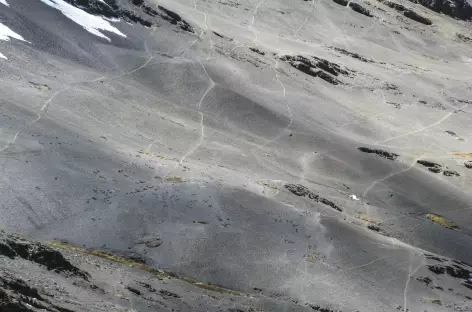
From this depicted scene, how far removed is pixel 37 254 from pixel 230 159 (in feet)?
27.8

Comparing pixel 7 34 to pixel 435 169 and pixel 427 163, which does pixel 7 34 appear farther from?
pixel 435 169

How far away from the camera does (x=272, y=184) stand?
722 inches

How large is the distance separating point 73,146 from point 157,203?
344 centimetres

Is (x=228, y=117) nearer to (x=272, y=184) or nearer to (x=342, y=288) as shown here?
(x=272, y=184)

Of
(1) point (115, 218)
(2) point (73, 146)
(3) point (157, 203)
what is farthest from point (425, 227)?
(2) point (73, 146)

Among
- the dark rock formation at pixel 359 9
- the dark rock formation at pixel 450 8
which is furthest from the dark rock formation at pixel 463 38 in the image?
the dark rock formation at pixel 359 9

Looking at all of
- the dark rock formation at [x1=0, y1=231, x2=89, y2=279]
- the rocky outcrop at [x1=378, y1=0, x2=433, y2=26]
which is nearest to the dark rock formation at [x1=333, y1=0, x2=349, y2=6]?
the rocky outcrop at [x1=378, y1=0, x2=433, y2=26]

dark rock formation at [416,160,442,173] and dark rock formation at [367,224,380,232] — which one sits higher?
dark rock formation at [416,160,442,173]

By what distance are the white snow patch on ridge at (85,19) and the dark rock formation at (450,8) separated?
Result: 768 inches

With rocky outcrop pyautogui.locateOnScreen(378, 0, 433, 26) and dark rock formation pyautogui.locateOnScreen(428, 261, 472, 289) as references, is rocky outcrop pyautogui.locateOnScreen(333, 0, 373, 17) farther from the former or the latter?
dark rock formation pyautogui.locateOnScreen(428, 261, 472, 289)

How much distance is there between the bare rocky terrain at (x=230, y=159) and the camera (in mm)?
13602

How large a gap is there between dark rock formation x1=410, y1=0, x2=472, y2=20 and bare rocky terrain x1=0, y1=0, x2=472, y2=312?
363cm

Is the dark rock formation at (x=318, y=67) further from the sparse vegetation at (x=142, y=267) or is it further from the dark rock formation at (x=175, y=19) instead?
the sparse vegetation at (x=142, y=267)

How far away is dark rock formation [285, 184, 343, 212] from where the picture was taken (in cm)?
1816
